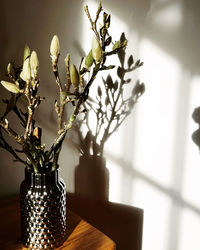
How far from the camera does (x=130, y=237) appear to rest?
138cm

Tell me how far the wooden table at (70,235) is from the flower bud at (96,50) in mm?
563

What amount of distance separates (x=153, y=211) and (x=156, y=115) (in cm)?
47

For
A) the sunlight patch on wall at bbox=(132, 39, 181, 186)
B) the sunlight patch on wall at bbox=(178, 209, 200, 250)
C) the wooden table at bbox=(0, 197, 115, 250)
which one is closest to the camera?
the wooden table at bbox=(0, 197, 115, 250)

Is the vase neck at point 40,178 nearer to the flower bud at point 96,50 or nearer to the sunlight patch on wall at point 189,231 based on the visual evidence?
the flower bud at point 96,50

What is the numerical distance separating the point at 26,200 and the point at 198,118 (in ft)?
2.57

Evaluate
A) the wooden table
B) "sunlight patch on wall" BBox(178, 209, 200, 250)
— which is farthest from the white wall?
the wooden table

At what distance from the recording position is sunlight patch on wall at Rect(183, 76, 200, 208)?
3.85ft

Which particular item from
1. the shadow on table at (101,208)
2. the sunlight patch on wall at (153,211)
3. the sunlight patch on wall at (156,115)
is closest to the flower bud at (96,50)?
the sunlight patch on wall at (156,115)

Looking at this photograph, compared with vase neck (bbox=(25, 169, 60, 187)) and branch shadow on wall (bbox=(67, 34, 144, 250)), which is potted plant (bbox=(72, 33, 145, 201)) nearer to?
branch shadow on wall (bbox=(67, 34, 144, 250))

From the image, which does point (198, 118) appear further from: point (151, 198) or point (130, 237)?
point (130, 237)

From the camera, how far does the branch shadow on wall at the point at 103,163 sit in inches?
46.4

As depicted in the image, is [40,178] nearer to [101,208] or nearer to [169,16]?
[101,208]

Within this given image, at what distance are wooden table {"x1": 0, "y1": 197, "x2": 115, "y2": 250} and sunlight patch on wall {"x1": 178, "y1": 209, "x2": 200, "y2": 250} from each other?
556 millimetres

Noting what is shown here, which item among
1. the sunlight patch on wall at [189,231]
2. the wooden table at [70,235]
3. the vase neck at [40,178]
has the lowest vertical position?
the sunlight patch on wall at [189,231]
